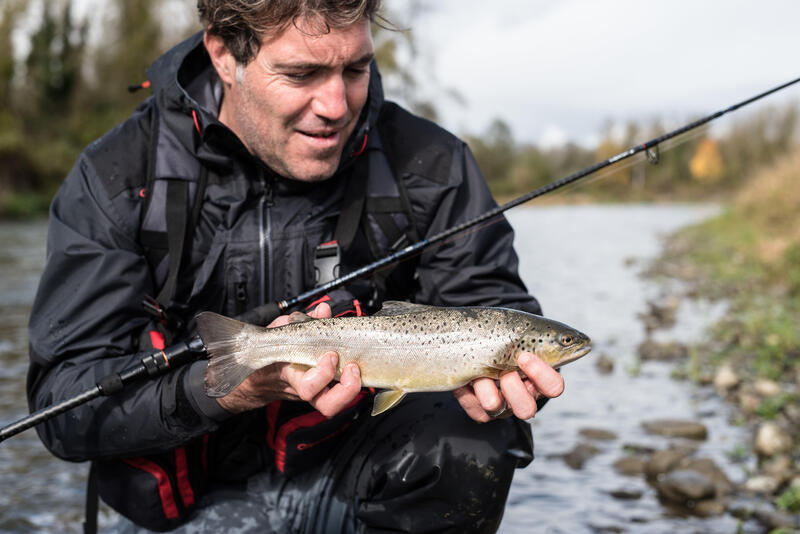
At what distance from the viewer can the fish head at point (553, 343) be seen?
257 centimetres

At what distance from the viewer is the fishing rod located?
2.48m

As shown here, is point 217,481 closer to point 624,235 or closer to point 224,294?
point 224,294

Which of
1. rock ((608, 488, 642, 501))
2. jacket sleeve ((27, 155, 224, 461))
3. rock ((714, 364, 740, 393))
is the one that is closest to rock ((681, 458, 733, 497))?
rock ((608, 488, 642, 501))

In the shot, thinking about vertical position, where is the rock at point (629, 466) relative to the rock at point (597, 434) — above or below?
above

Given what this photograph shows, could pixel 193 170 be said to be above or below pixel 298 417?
above

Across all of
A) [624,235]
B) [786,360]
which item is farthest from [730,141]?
[786,360]

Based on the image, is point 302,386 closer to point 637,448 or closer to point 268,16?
point 268,16

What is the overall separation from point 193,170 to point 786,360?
18.5 ft

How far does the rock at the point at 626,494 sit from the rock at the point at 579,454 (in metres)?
0.46

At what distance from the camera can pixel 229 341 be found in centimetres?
254

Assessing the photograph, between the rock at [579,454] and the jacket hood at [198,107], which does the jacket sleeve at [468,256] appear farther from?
the rock at [579,454]

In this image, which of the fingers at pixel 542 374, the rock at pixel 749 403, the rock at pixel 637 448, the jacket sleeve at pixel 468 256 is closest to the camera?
A: the fingers at pixel 542 374

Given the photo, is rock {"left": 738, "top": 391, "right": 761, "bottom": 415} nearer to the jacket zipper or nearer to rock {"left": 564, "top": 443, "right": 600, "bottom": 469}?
rock {"left": 564, "top": 443, "right": 600, "bottom": 469}

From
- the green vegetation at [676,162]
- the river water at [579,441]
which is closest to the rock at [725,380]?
the river water at [579,441]
